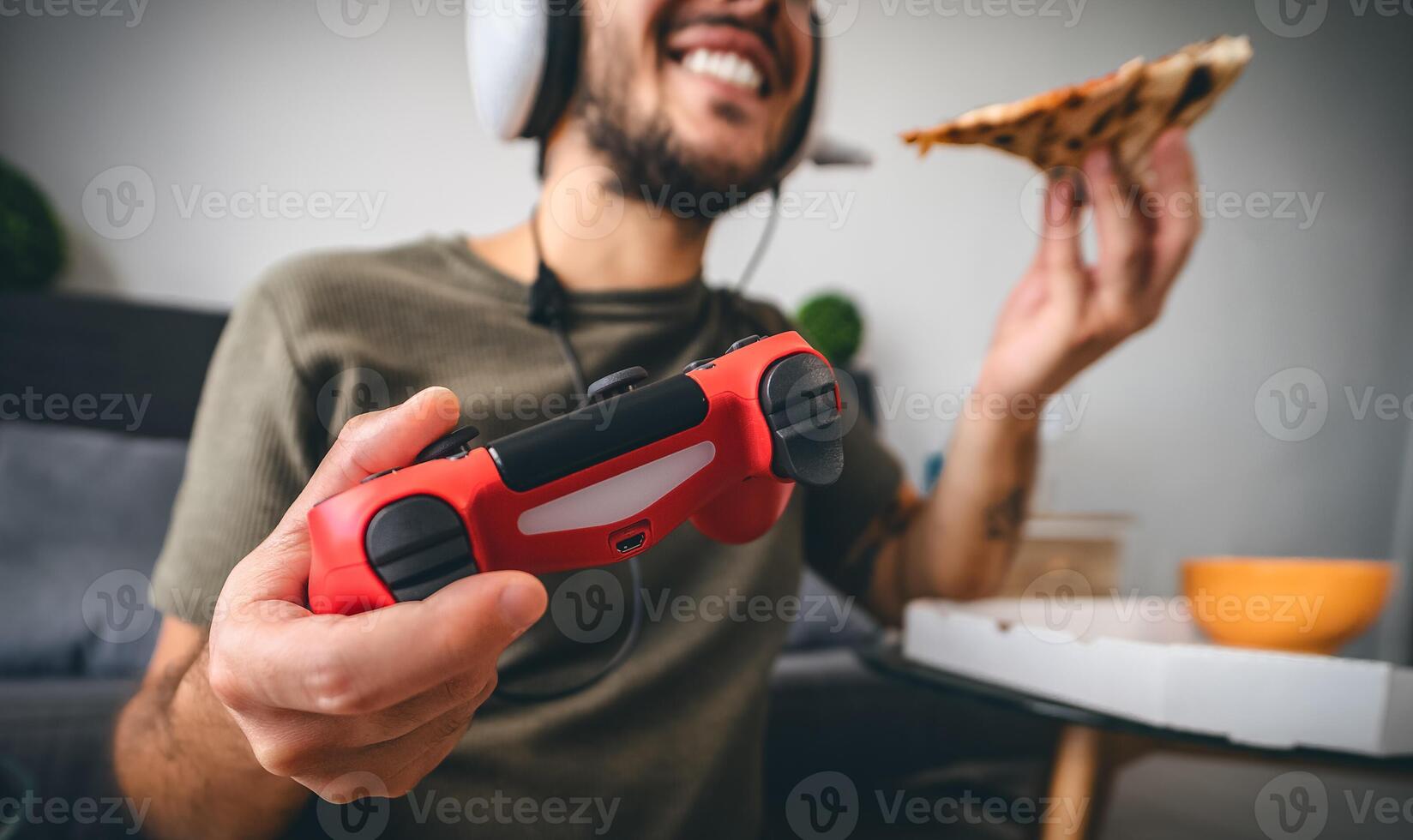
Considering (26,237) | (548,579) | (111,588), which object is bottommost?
(111,588)

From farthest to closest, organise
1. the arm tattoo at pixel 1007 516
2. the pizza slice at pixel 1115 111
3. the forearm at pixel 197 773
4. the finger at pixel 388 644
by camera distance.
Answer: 1. the arm tattoo at pixel 1007 516
2. the pizza slice at pixel 1115 111
3. the forearm at pixel 197 773
4. the finger at pixel 388 644

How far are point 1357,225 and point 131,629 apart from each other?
2.72 metres

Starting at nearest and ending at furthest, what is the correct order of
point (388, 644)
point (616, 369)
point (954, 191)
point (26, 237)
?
point (388, 644) → point (616, 369) → point (26, 237) → point (954, 191)

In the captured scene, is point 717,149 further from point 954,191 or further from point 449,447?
point 954,191

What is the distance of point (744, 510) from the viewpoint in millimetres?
272

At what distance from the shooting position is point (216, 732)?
33 centimetres

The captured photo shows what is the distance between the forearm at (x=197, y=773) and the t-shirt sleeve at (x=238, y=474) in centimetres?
6

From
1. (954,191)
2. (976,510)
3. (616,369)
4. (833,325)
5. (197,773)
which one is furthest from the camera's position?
(954,191)

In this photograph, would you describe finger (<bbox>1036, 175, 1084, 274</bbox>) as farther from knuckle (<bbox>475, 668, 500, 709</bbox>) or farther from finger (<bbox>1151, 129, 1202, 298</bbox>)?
knuckle (<bbox>475, 668, 500, 709</bbox>)

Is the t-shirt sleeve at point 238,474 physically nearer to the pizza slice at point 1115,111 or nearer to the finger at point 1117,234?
the pizza slice at point 1115,111

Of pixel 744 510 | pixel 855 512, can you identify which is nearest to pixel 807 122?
pixel 855 512

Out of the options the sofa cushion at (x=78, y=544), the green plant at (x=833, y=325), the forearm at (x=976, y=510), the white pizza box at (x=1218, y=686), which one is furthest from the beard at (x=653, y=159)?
the green plant at (x=833, y=325)

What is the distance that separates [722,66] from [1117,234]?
31 centimetres

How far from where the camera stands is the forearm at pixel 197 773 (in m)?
0.34
